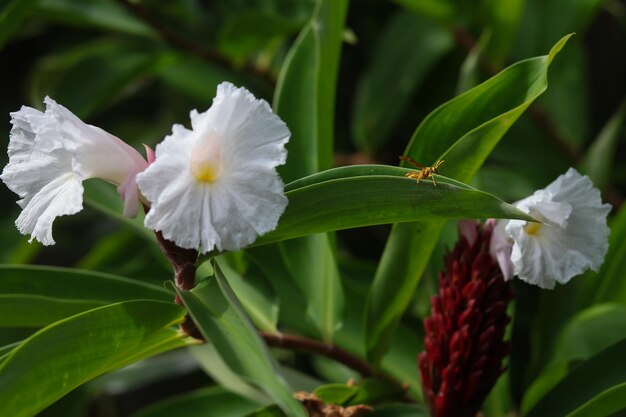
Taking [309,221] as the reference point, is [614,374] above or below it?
below

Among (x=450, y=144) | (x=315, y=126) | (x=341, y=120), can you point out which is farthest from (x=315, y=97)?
(x=341, y=120)

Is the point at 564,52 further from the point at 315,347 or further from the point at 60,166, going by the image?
the point at 60,166

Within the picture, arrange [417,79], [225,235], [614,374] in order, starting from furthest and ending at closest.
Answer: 1. [417,79]
2. [614,374]
3. [225,235]

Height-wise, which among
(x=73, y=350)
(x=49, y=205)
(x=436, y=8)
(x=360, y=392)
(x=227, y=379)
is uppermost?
(x=436, y=8)

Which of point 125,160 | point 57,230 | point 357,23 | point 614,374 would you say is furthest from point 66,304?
point 57,230

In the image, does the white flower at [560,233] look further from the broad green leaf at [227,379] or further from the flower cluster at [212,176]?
the broad green leaf at [227,379]

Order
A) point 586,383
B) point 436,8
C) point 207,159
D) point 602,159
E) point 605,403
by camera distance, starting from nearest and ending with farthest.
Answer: point 207,159 → point 605,403 → point 586,383 → point 602,159 → point 436,8

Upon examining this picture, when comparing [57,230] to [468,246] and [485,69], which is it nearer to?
[485,69]
